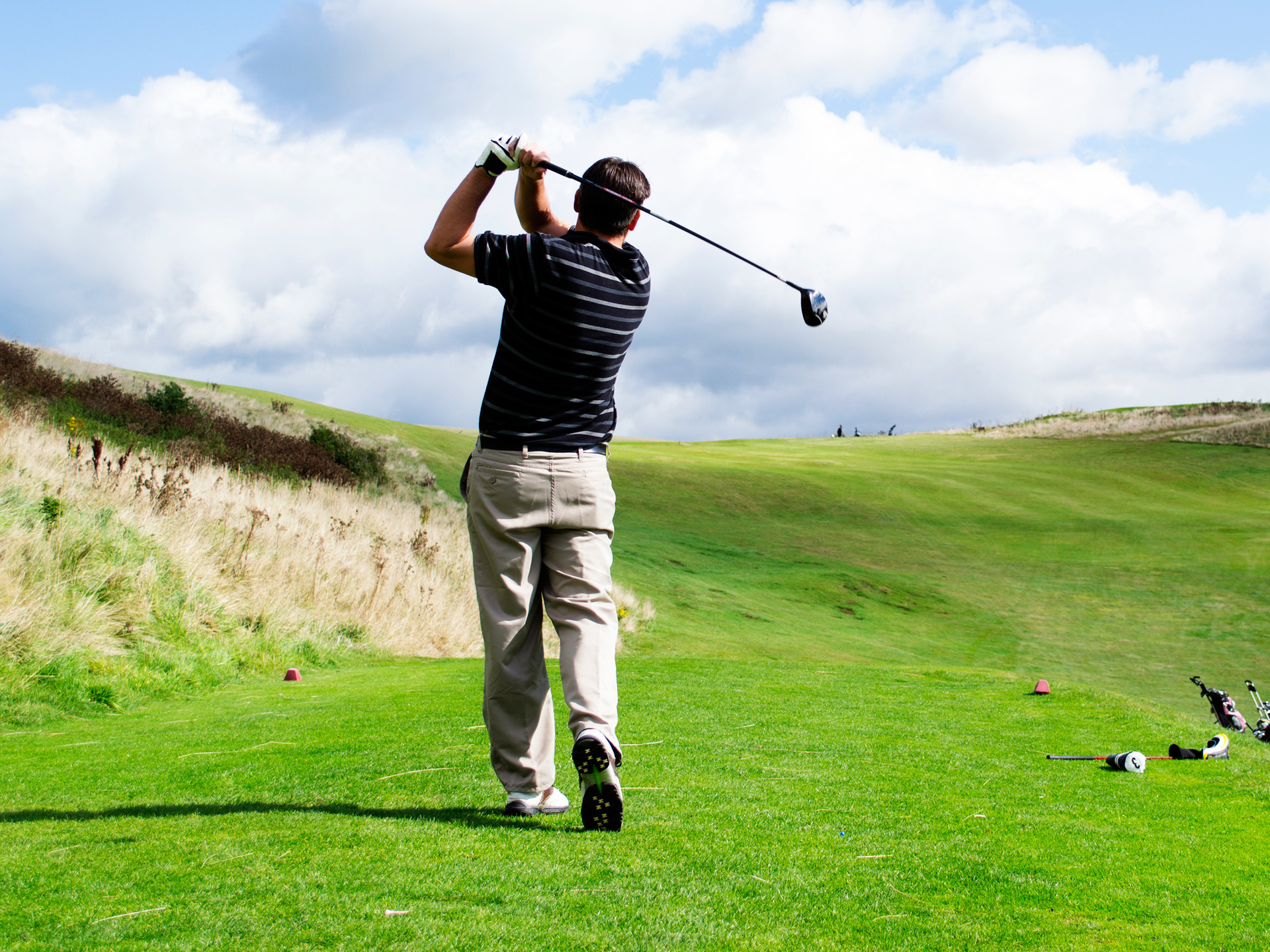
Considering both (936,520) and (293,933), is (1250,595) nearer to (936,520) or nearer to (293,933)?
(936,520)

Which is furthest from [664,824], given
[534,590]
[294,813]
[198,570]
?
[198,570]

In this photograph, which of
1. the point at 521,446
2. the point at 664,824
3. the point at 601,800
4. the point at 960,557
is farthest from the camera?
the point at 960,557

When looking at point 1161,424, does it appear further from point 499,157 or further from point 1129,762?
point 499,157

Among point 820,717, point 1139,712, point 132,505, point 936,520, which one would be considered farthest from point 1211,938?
point 936,520

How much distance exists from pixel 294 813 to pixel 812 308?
292 centimetres

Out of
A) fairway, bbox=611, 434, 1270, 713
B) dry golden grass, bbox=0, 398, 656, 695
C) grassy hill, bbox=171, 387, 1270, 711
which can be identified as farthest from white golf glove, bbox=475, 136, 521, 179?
fairway, bbox=611, 434, 1270, 713

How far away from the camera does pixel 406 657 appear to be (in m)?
11.6

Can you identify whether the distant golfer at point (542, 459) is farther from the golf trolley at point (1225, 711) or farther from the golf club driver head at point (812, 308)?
the golf trolley at point (1225, 711)

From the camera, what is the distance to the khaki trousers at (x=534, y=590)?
3412 mm

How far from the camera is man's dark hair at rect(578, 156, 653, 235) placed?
3.53 metres

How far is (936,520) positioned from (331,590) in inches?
884

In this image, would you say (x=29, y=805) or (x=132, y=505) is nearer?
(x=29, y=805)

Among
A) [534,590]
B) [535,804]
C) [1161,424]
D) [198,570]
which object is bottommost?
[535,804]

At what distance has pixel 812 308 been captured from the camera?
451 cm
